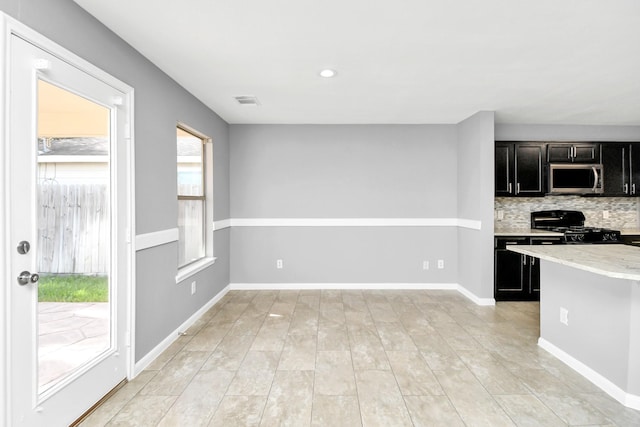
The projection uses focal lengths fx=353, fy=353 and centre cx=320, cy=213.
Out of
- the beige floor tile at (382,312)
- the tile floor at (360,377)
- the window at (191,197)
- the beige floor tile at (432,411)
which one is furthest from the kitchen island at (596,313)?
the window at (191,197)

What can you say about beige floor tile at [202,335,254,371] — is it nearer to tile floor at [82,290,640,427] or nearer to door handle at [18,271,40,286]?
tile floor at [82,290,640,427]

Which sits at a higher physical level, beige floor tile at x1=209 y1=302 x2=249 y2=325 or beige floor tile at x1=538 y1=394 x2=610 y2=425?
beige floor tile at x1=209 y1=302 x2=249 y2=325

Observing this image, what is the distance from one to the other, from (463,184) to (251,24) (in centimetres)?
379

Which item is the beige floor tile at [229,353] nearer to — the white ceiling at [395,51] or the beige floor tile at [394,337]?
the beige floor tile at [394,337]

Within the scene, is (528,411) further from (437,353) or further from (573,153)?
(573,153)

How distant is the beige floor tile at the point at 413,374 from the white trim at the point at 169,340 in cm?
197

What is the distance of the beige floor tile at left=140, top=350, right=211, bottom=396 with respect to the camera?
8.13ft

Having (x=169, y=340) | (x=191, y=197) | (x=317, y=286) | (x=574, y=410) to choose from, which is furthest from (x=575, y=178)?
(x=169, y=340)

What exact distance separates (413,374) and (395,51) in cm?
249

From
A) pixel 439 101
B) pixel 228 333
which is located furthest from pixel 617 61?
pixel 228 333

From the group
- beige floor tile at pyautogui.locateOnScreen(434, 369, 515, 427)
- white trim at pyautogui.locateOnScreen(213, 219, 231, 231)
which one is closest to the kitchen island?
beige floor tile at pyautogui.locateOnScreen(434, 369, 515, 427)

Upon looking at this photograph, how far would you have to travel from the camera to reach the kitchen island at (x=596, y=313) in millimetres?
2244

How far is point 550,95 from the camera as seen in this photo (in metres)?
3.82

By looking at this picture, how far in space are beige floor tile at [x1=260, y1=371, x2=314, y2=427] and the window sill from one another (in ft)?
4.72
